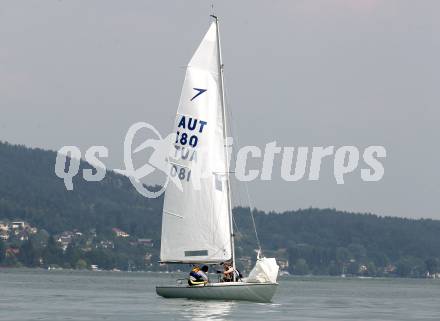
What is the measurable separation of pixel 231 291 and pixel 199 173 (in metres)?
7.38

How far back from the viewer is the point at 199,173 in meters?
64.2

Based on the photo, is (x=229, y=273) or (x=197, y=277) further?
(x=197, y=277)

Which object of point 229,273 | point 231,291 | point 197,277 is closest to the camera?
point 231,291

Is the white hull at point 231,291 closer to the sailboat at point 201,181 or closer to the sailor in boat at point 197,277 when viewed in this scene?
the sailboat at point 201,181

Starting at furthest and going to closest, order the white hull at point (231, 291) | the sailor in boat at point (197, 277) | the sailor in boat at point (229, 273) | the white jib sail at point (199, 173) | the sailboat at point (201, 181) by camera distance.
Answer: the white jib sail at point (199, 173), the sailboat at point (201, 181), the sailor in boat at point (197, 277), the sailor in boat at point (229, 273), the white hull at point (231, 291)

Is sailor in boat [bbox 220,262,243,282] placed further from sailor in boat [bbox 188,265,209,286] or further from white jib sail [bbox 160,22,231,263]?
sailor in boat [bbox 188,265,209,286]

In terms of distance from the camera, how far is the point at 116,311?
6212 cm

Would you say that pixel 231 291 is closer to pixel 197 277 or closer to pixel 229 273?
pixel 229 273

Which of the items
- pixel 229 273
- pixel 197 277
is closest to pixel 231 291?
pixel 229 273

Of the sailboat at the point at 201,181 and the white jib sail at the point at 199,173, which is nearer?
the sailboat at the point at 201,181

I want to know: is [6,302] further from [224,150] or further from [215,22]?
[215,22]

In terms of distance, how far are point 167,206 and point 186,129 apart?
4.63 metres

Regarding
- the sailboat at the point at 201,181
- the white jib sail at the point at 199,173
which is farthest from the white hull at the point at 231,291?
the white jib sail at the point at 199,173

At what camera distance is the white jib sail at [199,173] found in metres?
63.0
